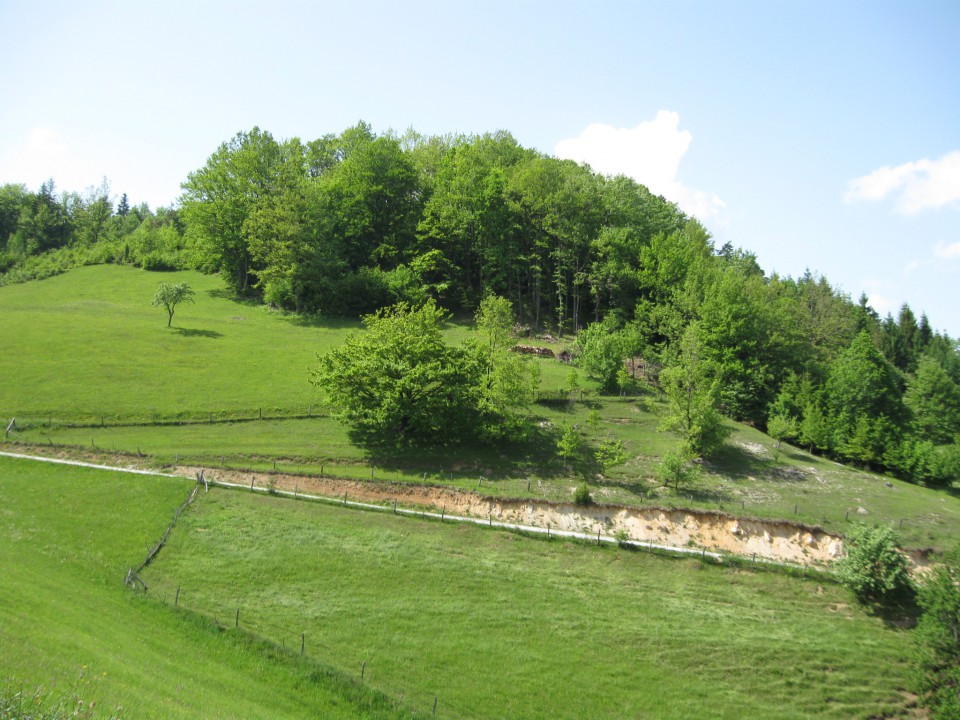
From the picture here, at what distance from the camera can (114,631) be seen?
1013 inches

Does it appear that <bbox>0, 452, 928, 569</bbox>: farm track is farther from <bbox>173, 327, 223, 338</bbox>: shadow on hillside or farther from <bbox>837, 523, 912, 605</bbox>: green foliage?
<bbox>173, 327, 223, 338</bbox>: shadow on hillside

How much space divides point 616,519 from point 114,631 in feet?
101

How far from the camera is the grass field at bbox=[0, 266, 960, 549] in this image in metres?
47.1

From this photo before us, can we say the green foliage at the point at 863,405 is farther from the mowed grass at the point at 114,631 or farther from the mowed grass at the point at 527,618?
the mowed grass at the point at 114,631

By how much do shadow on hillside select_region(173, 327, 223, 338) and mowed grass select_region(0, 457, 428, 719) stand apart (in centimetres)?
3191

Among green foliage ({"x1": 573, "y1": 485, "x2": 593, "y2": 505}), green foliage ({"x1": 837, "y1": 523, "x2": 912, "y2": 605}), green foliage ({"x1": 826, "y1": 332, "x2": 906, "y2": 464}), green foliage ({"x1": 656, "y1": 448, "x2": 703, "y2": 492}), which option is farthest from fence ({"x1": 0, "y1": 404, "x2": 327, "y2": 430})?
green foliage ({"x1": 826, "y1": 332, "x2": 906, "y2": 464})

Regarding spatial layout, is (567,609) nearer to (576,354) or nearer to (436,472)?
(436,472)

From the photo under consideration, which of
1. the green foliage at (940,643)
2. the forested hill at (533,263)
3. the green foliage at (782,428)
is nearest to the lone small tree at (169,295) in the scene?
the forested hill at (533,263)

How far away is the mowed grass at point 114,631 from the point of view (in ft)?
65.5

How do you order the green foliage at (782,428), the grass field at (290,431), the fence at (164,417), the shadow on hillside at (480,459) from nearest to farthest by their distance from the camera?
1. the grass field at (290,431)
2. the shadow on hillside at (480,459)
3. the fence at (164,417)
4. the green foliage at (782,428)

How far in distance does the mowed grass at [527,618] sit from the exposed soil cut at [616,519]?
2.48 meters

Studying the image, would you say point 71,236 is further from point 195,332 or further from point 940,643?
point 940,643

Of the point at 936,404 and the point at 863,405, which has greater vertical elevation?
the point at 936,404

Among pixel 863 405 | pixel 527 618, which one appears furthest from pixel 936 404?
pixel 527 618
